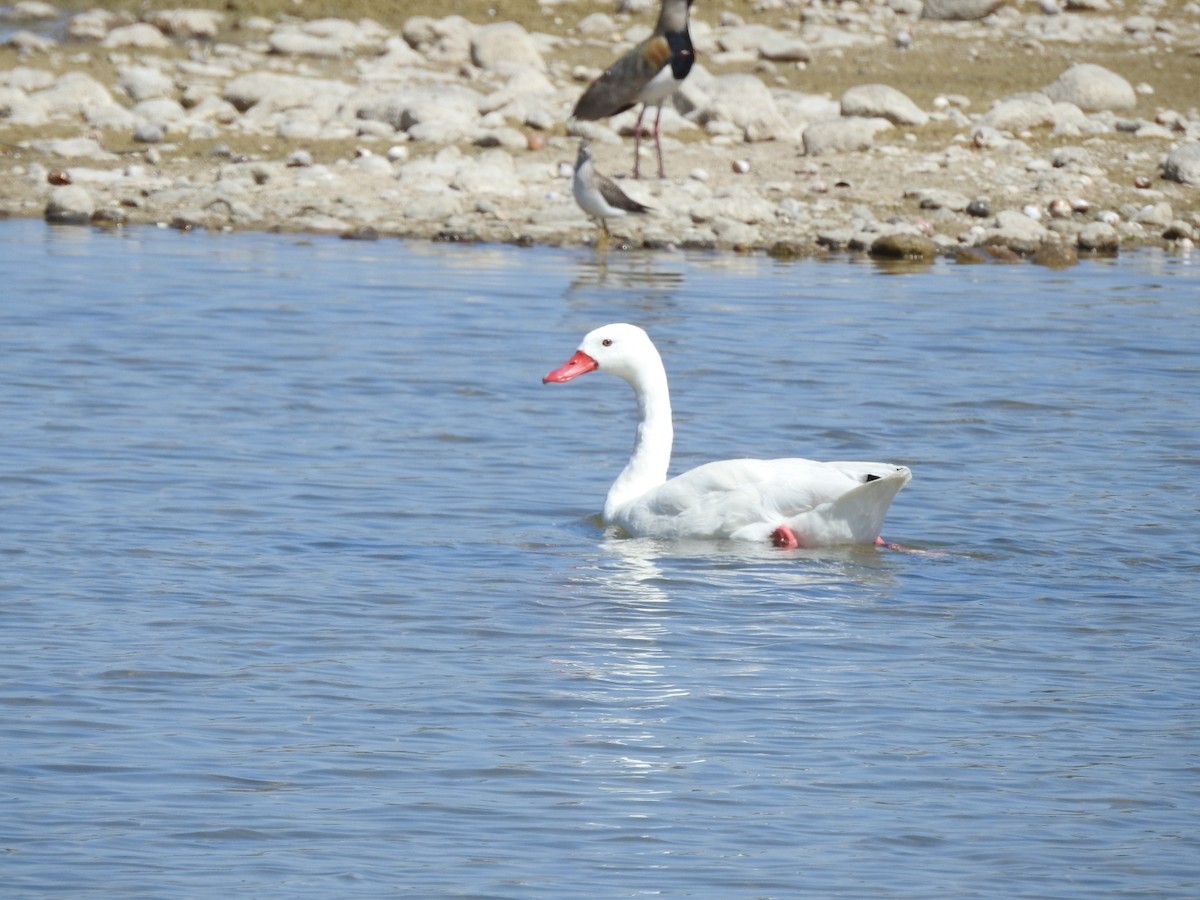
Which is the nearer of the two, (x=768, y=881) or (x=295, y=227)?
(x=768, y=881)

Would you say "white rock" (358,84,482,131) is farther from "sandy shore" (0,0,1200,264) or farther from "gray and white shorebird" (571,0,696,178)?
"gray and white shorebird" (571,0,696,178)

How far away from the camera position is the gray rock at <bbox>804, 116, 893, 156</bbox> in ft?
73.5

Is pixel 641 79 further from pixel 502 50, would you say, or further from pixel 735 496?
pixel 735 496

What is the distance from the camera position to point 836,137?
22.4 meters

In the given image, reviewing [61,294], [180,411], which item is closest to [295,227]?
[61,294]

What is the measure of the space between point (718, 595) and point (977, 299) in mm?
9015

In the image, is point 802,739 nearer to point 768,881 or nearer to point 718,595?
point 768,881

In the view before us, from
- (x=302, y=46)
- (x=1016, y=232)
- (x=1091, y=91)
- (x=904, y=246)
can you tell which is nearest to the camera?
(x=904, y=246)

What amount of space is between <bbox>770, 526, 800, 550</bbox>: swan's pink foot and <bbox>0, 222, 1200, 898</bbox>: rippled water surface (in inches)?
2.4

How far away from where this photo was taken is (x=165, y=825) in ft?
18.0

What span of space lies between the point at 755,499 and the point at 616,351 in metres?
1.28

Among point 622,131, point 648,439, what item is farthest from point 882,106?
point 648,439

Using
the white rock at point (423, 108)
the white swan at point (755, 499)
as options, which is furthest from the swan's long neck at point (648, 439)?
the white rock at point (423, 108)

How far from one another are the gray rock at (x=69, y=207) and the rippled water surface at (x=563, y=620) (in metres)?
4.68
